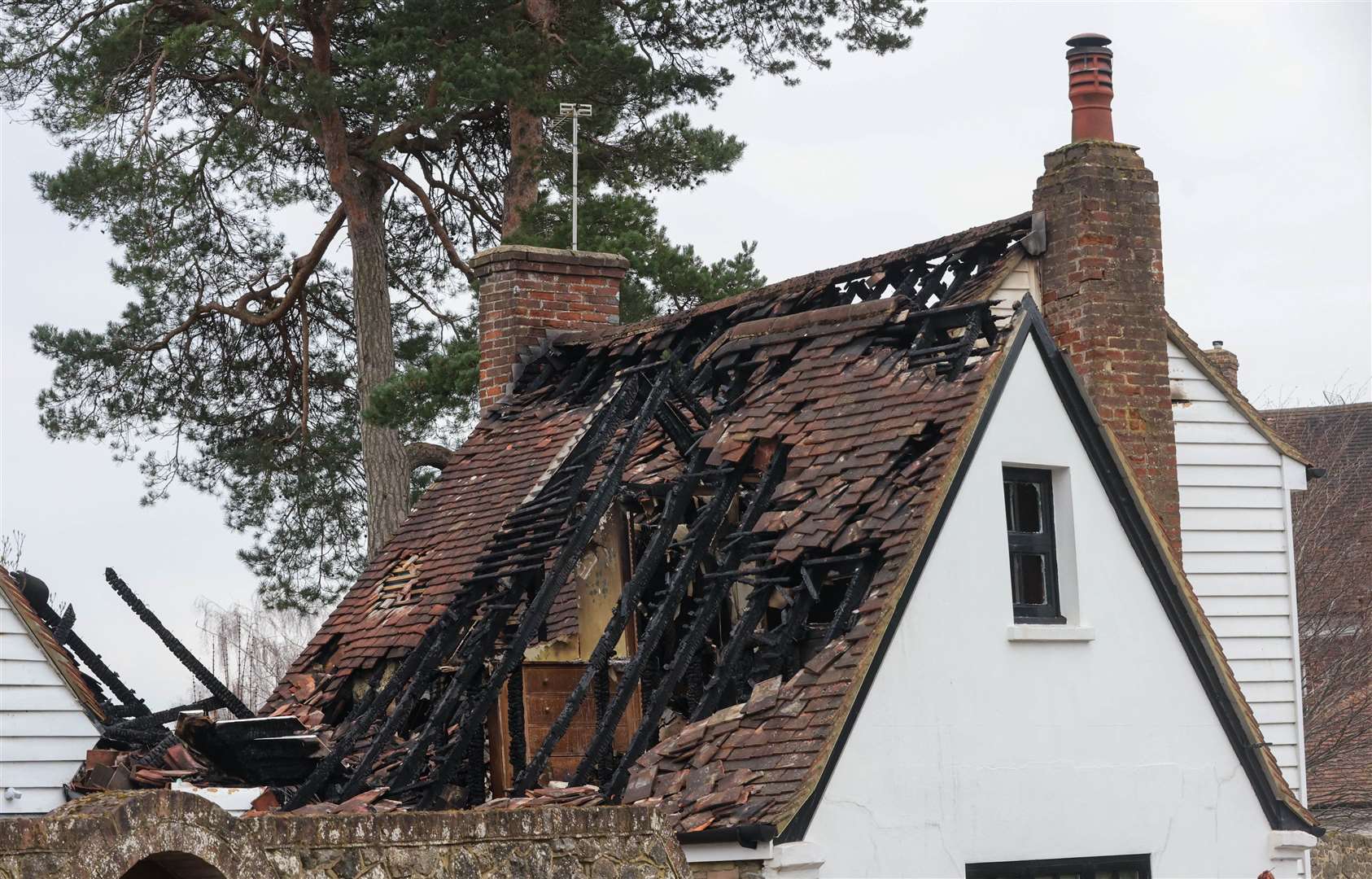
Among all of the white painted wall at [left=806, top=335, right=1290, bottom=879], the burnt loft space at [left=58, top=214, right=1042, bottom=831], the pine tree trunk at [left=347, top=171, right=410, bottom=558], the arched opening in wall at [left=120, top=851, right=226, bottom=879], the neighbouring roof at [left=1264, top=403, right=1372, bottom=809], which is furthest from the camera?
the neighbouring roof at [left=1264, top=403, right=1372, bottom=809]

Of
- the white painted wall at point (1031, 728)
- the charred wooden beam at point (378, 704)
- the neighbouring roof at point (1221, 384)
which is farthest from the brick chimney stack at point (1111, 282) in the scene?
→ the charred wooden beam at point (378, 704)

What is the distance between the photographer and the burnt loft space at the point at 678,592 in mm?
12414

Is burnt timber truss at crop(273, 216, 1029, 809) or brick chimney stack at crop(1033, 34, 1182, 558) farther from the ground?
brick chimney stack at crop(1033, 34, 1182, 558)

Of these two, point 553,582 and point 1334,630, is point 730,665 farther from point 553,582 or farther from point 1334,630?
point 1334,630

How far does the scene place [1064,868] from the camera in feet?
41.6

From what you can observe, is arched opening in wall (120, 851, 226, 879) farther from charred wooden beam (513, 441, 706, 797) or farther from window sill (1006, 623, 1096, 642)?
window sill (1006, 623, 1096, 642)

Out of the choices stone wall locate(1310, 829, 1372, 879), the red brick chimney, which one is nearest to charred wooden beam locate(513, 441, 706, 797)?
the red brick chimney

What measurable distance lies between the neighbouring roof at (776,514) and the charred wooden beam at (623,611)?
126 millimetres

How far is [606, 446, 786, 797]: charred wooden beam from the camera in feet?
41.2

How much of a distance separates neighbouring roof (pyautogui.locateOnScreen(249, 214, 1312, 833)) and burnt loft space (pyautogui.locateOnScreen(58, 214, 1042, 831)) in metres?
0.02

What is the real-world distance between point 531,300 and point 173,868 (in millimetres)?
12593

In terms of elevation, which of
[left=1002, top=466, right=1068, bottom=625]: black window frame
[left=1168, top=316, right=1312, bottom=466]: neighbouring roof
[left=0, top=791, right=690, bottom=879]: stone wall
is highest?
[left=1168, top=316, right=1312, bottom=466]: neighbouring roof

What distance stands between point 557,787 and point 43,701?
3.61m

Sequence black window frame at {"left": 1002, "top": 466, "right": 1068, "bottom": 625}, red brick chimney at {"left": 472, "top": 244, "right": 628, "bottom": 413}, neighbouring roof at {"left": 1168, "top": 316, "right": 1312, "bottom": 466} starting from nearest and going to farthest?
1. black window frame at {"left": 1002, "top": 466, "right": 1068, "bottom": 625}
2. neighbouring roof at {"left": 1168, "top": 316, "right": 1312, "bottom": 466}
3. red brick chimney at {"left": 472, "top": 244, "right": 628, "bottom": 413}
